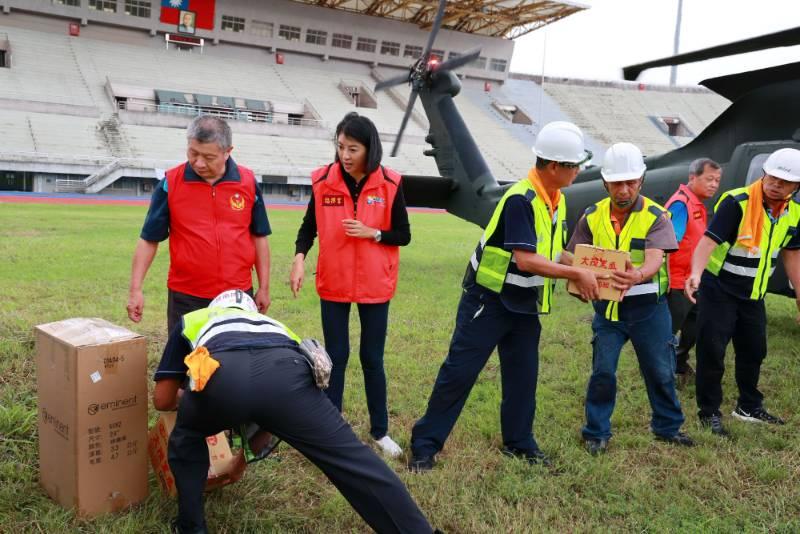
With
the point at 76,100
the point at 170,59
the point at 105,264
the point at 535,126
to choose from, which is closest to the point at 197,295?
the point at 105,264

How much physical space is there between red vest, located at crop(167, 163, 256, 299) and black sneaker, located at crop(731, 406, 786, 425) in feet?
11.8

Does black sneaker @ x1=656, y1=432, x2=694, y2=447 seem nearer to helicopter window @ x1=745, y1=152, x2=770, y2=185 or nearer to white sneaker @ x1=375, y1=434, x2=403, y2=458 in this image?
white sneaker @ x1=375, y1=434, x2=403, y2=458

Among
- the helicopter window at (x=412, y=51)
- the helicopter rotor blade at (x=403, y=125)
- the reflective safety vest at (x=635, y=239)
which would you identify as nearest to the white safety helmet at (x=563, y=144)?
the reflective safety vest at (x=635, y=239)

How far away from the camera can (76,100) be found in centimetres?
3344

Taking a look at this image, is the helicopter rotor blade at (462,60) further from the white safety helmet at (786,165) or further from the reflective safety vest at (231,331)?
the reflective safety vest at (231,331)

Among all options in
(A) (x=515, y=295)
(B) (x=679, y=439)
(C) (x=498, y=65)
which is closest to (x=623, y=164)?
(A) (x=515, y=295)

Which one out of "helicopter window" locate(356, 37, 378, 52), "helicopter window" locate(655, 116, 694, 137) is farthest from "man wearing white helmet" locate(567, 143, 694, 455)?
"helicopter window" locate(655, 116, 694, 137)

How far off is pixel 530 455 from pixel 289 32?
45.6 metres

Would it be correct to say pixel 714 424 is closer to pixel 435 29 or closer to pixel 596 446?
pixel 596 446

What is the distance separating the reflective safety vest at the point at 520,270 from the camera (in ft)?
11.3

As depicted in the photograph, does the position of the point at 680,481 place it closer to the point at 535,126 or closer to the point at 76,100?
the point at 76,100

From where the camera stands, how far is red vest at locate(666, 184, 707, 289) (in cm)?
532

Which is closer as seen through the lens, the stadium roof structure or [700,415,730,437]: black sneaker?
[700,415,730,437]: black sneaker

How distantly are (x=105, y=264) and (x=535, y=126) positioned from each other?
142 ft
